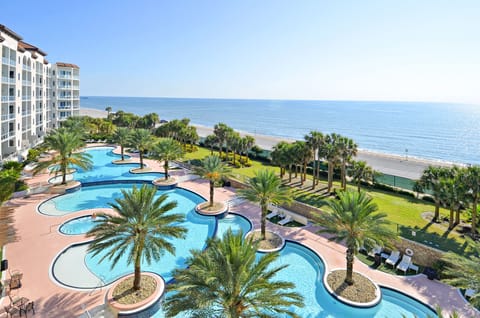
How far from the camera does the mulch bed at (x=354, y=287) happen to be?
13211mm

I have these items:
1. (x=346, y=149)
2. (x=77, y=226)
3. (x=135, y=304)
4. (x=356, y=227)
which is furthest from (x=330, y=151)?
(x=77, y=226)

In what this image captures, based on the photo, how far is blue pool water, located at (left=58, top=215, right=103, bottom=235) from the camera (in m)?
19.2

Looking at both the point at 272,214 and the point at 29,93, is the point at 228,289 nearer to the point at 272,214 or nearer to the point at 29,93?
the point at 272,214

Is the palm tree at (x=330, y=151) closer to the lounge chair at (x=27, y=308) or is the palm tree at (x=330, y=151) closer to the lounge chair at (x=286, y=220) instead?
the lounge chair at (x=286, y=220)

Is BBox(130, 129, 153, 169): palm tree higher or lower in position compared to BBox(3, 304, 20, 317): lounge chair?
higher

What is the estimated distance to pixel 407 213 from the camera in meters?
22.6

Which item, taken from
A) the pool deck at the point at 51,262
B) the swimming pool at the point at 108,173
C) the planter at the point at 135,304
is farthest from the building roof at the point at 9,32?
the planter at the point at 135,304

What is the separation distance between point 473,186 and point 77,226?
2662 cm

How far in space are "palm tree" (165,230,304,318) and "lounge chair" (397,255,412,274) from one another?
31.5 ft

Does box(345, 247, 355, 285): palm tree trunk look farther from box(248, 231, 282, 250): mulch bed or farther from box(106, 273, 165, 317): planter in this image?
box(106, 273, 165, 317): planter

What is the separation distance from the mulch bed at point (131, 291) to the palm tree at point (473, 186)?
19406 mm

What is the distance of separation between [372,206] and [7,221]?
23.7 metres

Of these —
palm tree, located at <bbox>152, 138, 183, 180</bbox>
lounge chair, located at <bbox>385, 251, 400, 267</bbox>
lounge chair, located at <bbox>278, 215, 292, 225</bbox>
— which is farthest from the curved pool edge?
palm tree, located at <bbox>152, 138, 183, 180</bbox>

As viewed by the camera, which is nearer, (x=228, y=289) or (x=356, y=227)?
(x=228, y=289)
